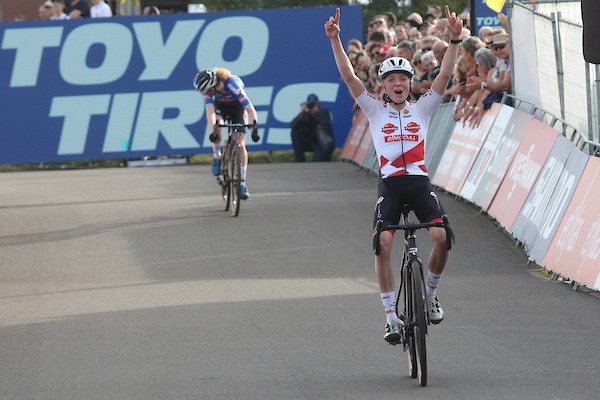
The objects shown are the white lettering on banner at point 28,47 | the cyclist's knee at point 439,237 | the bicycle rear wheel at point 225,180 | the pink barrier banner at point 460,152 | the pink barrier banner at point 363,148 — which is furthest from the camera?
the white lettering on banner at point 28,47

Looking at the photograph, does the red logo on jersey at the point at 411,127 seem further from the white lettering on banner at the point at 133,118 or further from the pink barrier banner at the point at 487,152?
the white lettering on banner at the point at 133,118

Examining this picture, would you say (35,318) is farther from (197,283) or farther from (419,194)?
(419,194)

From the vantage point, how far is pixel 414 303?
825 centimetres

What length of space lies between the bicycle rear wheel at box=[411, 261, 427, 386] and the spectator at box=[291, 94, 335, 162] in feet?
67.0

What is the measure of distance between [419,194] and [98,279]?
213 inches

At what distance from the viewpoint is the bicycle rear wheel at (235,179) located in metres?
17.8

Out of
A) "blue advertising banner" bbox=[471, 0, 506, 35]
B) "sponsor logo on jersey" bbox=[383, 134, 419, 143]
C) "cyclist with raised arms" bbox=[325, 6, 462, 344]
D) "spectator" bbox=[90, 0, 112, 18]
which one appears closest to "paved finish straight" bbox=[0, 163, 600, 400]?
"cyclist with raised arms" bbox=[325, 6, 462, 344]

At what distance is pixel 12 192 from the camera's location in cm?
2292

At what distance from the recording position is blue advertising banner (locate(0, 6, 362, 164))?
29.1 meters

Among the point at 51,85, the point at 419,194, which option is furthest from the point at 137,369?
the point at 51,85

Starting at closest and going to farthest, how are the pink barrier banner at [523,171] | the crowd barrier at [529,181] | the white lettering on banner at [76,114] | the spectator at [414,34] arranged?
the crowd barrier at [529,181], the pink barrier banner at [523,171], the spectator at [414,34], the white lettering on banner at [76,114]

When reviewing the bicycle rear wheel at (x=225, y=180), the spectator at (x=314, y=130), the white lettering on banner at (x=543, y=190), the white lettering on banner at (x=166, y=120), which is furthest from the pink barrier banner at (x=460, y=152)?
the white lettering on banner at (x=166, y=120)

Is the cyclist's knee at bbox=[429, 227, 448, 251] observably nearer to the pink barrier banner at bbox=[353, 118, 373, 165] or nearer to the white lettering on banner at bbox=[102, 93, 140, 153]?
the pink barrier banner at bbox=[353, 118, 373, 165]

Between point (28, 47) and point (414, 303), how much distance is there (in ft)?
72.7
